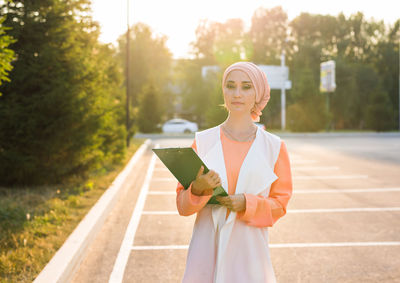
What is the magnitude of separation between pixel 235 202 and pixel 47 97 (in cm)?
816

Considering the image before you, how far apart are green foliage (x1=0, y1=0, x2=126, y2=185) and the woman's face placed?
7.88 meters

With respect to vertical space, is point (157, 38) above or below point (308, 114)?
above

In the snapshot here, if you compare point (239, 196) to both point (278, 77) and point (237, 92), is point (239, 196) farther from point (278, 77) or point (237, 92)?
point (278, 77)

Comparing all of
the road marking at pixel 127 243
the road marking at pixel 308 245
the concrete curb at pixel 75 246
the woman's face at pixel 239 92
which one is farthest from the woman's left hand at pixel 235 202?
the road marking at pixel 308 245

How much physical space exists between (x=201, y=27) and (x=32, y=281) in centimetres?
7834

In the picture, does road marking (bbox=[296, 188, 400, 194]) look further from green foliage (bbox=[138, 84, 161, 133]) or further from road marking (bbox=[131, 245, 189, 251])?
green foliage (bbox=[138, 84, 161, 133])

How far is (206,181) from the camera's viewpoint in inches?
91.5

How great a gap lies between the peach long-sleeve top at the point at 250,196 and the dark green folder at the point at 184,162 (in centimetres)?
6

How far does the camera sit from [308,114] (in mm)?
42844

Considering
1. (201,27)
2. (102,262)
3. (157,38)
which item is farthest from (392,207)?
(201,27)

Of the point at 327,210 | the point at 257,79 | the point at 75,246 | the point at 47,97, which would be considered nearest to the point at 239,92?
the point at 257,79

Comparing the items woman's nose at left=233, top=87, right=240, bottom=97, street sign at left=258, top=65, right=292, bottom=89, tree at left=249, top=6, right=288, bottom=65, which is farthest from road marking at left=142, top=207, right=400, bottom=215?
tree at left=249, top=6, right=288, bottom=65

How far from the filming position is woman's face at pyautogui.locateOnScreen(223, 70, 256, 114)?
2.57 m

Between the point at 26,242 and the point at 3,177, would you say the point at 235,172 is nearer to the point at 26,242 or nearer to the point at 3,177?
the point at 26,242
